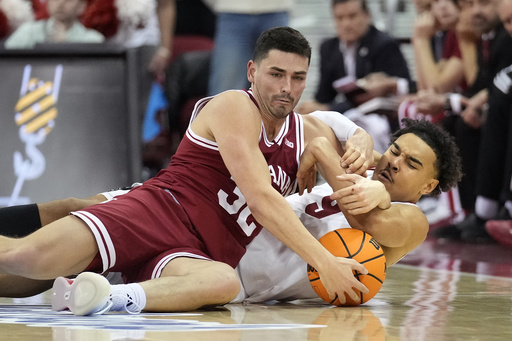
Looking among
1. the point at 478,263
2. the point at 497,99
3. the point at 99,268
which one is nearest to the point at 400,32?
the point at 497,99

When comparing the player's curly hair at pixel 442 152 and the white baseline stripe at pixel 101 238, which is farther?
the player's curly hair at pixel 442 152

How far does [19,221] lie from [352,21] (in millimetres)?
5698

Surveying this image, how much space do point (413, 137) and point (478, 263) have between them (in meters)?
2.39

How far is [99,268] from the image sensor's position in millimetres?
4324

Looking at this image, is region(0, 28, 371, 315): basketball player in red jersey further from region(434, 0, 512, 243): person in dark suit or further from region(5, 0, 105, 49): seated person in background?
region(5, 0, 105, 49): seated person in background

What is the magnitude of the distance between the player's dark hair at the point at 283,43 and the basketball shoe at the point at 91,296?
133 cm

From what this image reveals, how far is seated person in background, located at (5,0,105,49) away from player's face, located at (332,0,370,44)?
2.47 meters

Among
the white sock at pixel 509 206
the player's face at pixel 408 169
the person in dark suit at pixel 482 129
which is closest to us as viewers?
the player's face at pixel 408 169

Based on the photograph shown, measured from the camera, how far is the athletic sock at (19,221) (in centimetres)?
468

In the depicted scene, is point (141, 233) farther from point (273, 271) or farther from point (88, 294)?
point (273, 271)

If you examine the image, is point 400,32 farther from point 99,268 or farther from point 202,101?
point 99,268

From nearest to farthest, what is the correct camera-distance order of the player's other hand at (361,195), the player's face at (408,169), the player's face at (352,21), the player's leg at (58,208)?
the player's other hand at (361,195), the player's face at (408,169), the player's leg at (58,208), the player's face at (352,21)

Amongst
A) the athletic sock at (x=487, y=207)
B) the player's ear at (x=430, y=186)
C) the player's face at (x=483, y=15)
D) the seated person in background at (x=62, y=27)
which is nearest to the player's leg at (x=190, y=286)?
the player's ear at (x=430, y=186)

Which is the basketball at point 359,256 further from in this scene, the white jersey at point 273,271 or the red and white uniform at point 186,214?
the red and white uniform at point 186,214
